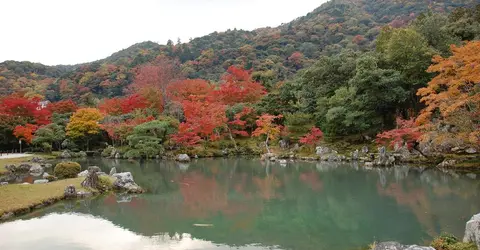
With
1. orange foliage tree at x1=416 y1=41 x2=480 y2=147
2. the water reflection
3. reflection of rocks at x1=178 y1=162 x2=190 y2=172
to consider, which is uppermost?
orange foliage tree at x1=416 y1=41 x2=480 y2=147

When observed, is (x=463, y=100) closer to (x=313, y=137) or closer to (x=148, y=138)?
(x=313, y=137)

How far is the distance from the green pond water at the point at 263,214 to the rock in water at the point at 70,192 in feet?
1.98

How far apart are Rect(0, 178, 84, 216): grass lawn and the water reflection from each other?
1.28 meters

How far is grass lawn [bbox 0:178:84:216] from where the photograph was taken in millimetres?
12484

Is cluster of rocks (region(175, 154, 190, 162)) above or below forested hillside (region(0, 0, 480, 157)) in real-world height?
below

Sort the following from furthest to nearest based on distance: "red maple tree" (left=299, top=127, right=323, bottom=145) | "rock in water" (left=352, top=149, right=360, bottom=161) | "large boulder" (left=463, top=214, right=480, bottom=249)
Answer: "red maple tree" (left=299, top=127, right=323, bottom=145), "rock in water" (left=352, top=149, right=360, bottom=161), "large boulder" (left=463, top=214, right=480, bottom=249)

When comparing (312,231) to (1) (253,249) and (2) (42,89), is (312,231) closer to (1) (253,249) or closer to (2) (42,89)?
(1) (253,249)

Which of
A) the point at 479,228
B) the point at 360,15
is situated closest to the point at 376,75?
the point at 479,228

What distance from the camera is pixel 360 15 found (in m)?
87.0

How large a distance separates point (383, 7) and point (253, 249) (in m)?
95.8

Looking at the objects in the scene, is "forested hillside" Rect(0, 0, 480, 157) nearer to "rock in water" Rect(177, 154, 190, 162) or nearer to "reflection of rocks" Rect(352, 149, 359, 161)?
"rock in water" Rect(177, 154, 190, 162)

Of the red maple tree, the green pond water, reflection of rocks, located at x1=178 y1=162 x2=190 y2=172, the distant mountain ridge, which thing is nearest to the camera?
the green pond water

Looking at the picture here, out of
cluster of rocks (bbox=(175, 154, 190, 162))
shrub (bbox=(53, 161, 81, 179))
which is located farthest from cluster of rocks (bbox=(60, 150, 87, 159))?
shrub (bbox=(53, 161, 81, 179))

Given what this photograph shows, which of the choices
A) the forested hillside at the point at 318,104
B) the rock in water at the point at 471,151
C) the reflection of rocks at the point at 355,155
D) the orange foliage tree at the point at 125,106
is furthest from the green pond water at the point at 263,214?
the orange foliage tree at the point at 125,106
